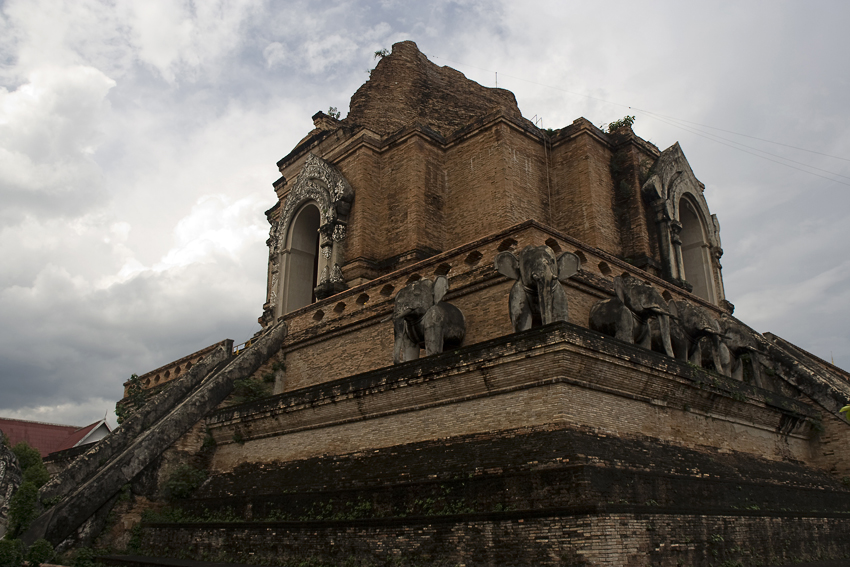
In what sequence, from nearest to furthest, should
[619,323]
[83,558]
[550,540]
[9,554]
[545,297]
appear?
[550,540], [9,554], [545,297], [83,558], [619,323]

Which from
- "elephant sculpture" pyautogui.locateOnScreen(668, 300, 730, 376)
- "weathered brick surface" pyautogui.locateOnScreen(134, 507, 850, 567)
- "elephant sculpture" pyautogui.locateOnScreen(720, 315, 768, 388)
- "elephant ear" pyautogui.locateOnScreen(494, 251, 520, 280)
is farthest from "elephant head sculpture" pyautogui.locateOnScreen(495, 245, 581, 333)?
"elephant sculpture" pyautogui.locateOnScreen(720, 315, 768, 388)

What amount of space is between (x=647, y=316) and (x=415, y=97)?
33.0ft

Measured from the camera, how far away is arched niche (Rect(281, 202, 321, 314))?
17.1 meters

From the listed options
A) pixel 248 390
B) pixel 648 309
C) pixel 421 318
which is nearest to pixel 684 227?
pixel 648 309

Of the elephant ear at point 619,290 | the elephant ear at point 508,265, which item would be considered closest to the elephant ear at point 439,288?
the elephant ear at point 508,265

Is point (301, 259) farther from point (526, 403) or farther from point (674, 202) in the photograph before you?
point (526, 403)

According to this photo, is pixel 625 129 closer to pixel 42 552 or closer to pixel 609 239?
pixel 609 239

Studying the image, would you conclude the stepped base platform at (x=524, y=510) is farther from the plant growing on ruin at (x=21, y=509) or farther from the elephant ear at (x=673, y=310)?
the elephant ear at (x=673, y=310)

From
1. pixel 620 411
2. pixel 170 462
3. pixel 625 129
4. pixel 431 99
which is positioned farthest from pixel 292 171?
pixel 620 411

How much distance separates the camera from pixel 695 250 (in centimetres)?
1717

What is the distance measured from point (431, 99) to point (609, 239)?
614cm

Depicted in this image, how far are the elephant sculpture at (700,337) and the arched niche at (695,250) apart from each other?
242 inches

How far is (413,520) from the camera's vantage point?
24.0ft

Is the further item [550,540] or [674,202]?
[674,202]
